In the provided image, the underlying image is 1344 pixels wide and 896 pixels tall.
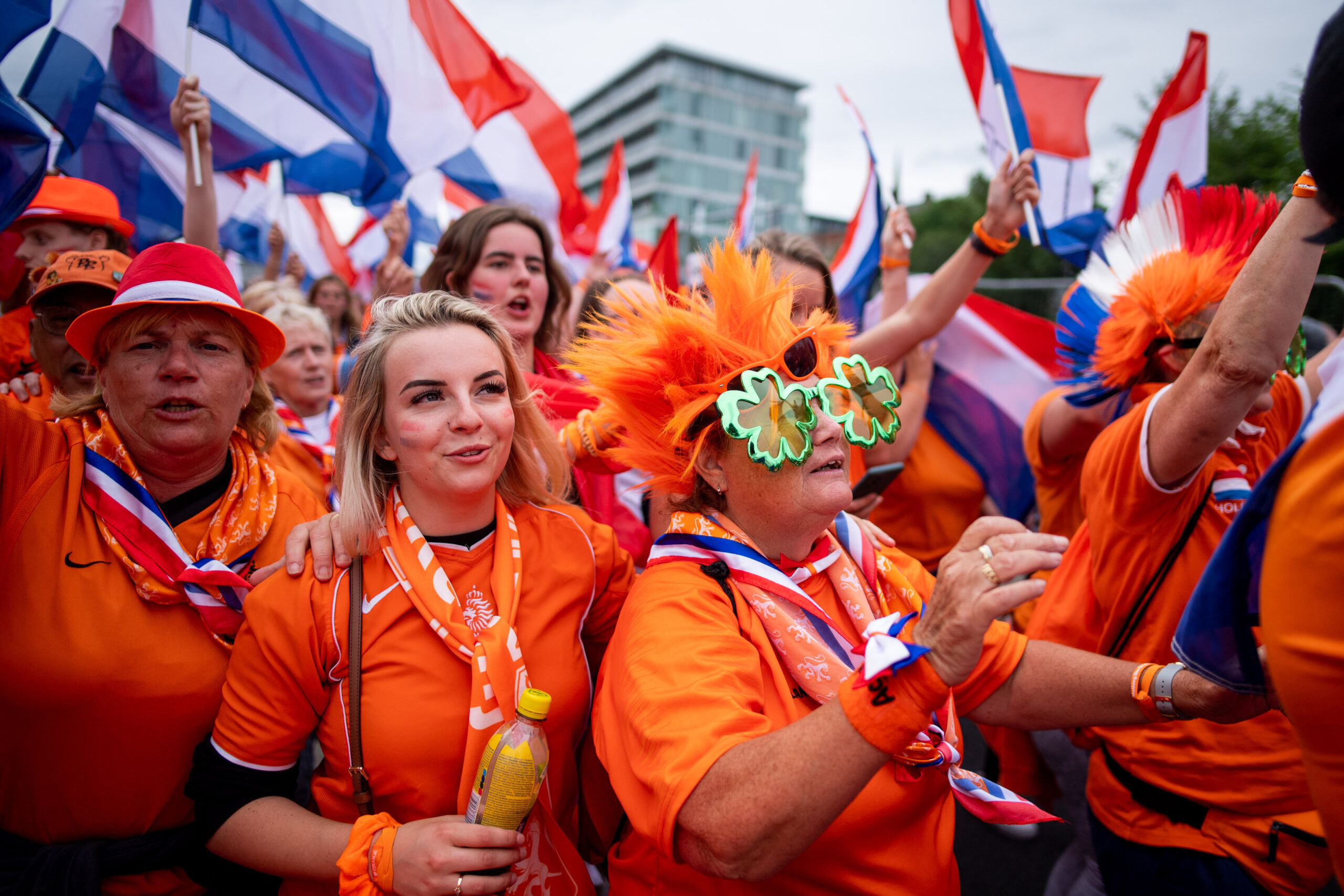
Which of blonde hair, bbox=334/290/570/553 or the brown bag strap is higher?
blonde hair, bbox=334/290/570/553

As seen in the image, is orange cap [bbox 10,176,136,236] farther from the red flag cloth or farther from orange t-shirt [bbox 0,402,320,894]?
the red flag cloth

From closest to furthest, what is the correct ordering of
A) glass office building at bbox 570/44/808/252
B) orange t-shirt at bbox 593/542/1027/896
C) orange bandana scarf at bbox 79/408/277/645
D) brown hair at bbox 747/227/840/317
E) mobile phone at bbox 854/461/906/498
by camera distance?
orange t-shirt at bbox 593/542/1027/896 → orange bandana scarf at bbox 79/408/277/645 → mobile phone at bbox 854/461/906/498 → brown hair at bbox 747/227/840/317 → glass office building at bbox 570/44/808/252

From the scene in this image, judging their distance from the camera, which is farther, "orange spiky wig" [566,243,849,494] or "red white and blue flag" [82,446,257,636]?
"red white and blue flag" [82,446,257,636]

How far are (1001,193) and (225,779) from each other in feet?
11.0

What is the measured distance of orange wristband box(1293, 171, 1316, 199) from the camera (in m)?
1.53

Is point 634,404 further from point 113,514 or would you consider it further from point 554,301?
point 554,301

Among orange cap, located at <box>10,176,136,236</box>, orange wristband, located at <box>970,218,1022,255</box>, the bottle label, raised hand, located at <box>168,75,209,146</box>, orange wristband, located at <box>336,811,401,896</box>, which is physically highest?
raised hand, located at <box>168,75,209,146</box>

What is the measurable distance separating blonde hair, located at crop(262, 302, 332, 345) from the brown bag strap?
2720 mm

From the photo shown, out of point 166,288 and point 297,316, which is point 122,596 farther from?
point 297,316

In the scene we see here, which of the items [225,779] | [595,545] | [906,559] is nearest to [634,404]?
[595,545]

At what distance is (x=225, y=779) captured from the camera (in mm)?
1717

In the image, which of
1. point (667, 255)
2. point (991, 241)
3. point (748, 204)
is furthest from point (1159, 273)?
point (748, 204)

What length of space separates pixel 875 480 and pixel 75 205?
3416 mm

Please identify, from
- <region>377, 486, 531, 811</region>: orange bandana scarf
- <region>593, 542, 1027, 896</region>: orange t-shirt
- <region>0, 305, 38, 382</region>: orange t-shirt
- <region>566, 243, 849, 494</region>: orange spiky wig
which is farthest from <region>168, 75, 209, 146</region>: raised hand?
<region>593, 542, 1027, 896</region>: orange t-shirt
